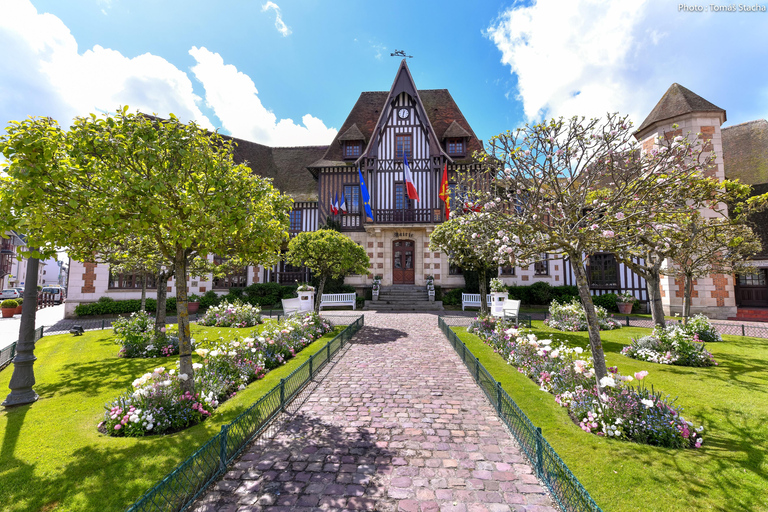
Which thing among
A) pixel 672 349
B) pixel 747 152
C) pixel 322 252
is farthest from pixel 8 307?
pixel 747 152

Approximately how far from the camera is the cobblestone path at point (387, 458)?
11.3ft

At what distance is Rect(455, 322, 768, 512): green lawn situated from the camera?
3.35 meters

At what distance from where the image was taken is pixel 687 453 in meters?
4.09

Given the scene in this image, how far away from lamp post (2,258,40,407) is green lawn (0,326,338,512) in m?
0.27

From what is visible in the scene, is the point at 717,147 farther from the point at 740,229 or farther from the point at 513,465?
the point at 513,465

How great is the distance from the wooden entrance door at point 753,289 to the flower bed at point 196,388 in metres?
24.2

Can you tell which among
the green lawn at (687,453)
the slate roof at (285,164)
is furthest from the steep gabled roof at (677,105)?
the slate roof at (285,164)

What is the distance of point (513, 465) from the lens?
409 centimetres

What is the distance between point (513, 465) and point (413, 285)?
59.6ft

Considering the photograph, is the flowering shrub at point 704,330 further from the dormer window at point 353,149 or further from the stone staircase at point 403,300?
the dormer window at point 353,149

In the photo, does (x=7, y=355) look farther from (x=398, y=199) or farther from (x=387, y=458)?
(x=398, y=199)

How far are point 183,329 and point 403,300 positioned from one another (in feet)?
52.0

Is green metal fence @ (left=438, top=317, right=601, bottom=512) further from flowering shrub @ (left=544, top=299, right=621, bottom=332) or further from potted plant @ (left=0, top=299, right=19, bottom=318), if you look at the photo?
potted plant @ (left=0, top=299, right=19, bottom=318)

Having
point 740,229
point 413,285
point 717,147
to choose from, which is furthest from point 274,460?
point 717,147
